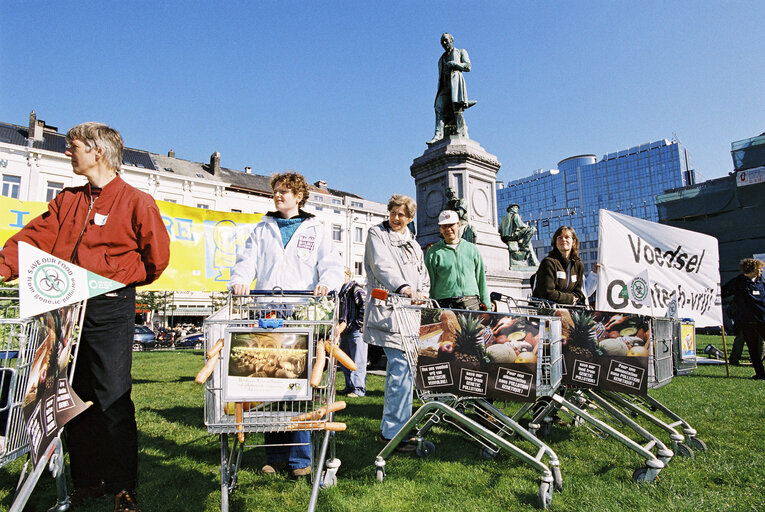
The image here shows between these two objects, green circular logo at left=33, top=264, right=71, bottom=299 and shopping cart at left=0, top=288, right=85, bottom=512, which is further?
green circular logo at left=33, top=264, right=71, bottom=299

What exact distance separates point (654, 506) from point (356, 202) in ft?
182

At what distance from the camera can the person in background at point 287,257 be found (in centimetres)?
365

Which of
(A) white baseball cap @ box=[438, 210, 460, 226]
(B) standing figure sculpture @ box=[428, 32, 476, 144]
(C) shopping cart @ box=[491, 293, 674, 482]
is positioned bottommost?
(C) shopping cart @ box=[491, 293, 674, 482]

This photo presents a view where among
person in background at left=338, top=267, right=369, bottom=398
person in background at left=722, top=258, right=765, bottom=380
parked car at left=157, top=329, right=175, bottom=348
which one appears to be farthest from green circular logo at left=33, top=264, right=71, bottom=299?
parked car at left=157, top=329, right=175, bottom=348

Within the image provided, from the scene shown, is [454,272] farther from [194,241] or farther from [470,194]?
[470,194]

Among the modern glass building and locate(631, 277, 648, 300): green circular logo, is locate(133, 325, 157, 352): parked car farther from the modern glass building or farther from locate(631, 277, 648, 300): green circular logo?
the modern glass building

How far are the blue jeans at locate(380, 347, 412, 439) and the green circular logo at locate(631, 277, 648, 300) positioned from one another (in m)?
4.72

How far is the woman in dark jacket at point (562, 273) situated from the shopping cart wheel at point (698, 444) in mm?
1654

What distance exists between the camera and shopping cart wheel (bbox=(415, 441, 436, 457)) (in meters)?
3.98

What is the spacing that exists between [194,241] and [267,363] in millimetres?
7544

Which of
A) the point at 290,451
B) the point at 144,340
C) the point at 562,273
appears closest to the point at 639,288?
the point at 562,273

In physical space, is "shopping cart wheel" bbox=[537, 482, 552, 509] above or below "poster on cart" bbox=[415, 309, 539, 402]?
below

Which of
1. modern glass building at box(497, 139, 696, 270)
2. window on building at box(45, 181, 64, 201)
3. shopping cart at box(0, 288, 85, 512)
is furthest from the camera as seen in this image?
modern glass building at box(497, 139, 696, 270)

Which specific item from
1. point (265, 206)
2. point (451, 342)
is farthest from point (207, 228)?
point (265, 206)
